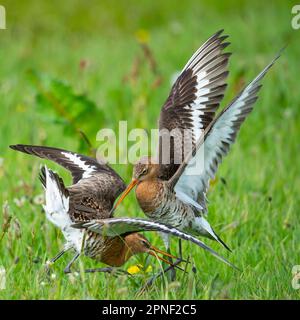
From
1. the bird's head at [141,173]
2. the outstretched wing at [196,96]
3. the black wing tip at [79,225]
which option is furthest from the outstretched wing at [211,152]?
the black wing tip at [79,225]

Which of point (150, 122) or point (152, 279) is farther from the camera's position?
point (150, 122)

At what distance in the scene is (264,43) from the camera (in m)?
10.5

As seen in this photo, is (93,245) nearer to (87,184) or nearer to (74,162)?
(87,184)

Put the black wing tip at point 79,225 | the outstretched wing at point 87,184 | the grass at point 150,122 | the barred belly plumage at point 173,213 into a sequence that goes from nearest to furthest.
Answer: the black wing tip at point 79,225
the grass at point 150,122
the outstretched wing at point 87,184
the barred belly plumage at point 173,213

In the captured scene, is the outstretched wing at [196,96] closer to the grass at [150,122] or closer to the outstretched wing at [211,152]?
the outstretched wing at [211,152]

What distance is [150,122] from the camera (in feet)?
27.2

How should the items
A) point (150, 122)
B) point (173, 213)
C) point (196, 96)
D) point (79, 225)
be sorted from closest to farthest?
1. point (79, 225)
2. point (173, 213)
3. point (196, 96)
4. point (150, 122)

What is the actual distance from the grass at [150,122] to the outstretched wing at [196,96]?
622 mm

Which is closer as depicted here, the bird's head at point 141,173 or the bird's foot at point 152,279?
the bird's foot at point 152,279

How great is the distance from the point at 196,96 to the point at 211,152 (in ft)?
2.82

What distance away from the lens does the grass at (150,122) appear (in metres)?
4.82

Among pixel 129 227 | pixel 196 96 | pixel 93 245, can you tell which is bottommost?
pixel 93 245

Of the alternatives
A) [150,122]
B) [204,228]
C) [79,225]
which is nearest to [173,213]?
[204,228]

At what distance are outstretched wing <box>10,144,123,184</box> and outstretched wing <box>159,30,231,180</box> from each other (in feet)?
1.51
